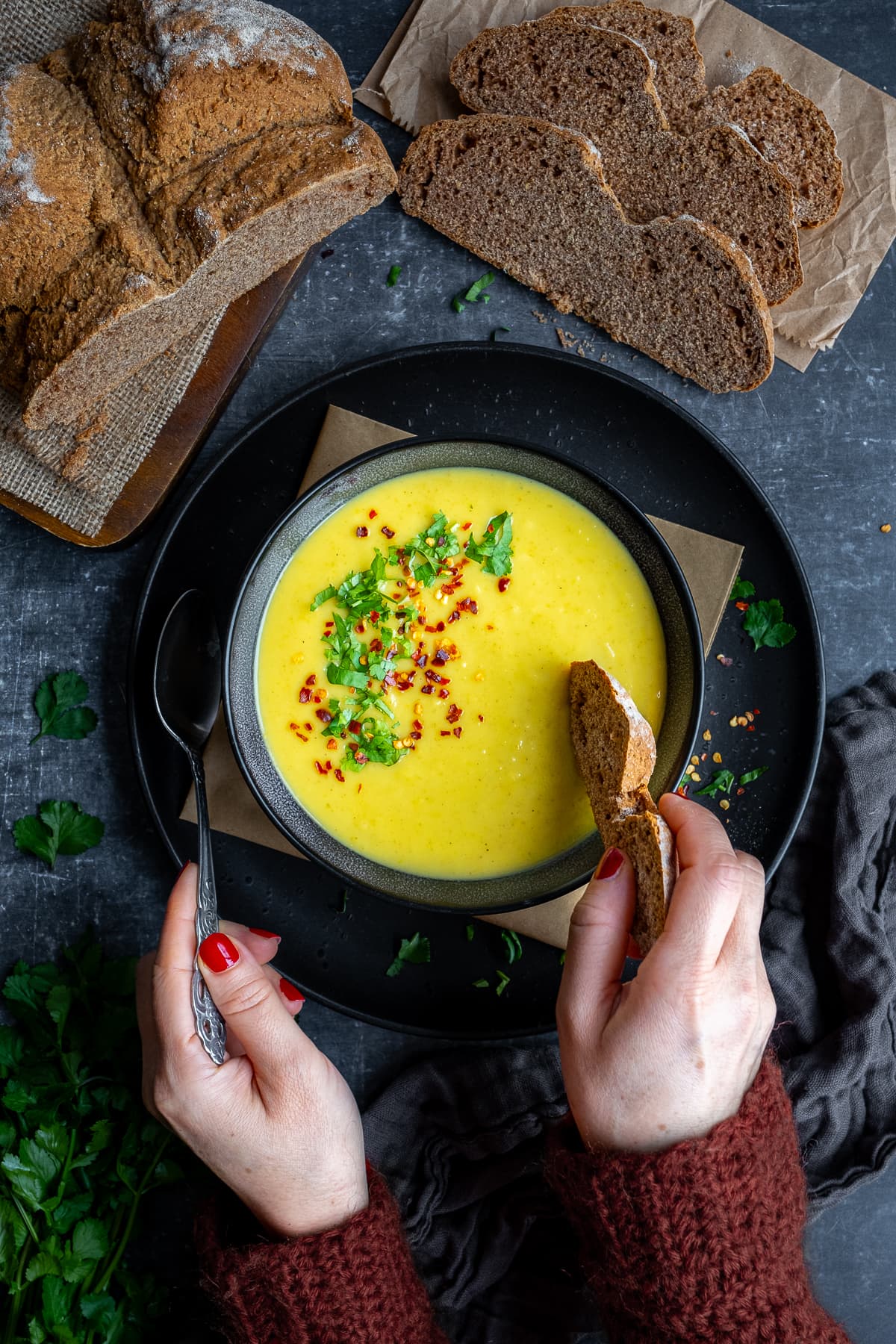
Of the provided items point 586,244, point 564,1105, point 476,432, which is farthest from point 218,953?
point 586,244

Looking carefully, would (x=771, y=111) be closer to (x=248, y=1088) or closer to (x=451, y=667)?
(x=451, y=667)

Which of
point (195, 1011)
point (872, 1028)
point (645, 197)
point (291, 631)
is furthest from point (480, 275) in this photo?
point (872, 1028)

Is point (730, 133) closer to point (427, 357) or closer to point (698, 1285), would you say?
point (427, 357)

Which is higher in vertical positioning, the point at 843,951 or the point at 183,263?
the point at 183,263

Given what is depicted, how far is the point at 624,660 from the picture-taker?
246 cm

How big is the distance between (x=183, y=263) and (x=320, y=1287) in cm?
227

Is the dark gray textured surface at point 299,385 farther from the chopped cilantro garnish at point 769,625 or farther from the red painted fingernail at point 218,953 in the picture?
the red painted fingernail at point 218,953

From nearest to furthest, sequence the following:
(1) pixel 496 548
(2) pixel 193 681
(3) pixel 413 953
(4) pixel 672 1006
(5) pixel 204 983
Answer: (4) pixel 672 1006
(5) pixel 204 983
(1) pixel 496 548
(2) pixel 193 681
(3) pixel 413 953

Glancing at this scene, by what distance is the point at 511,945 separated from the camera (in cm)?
264

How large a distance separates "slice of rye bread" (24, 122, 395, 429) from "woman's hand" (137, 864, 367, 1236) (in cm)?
118

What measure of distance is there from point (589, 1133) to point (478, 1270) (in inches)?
33.0

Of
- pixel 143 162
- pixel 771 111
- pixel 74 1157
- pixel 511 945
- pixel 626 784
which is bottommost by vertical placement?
pixel 74 1157

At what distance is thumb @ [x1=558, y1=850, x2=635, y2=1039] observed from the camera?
2039 millimetres

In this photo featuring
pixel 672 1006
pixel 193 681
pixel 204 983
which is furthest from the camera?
pixel 193 681
